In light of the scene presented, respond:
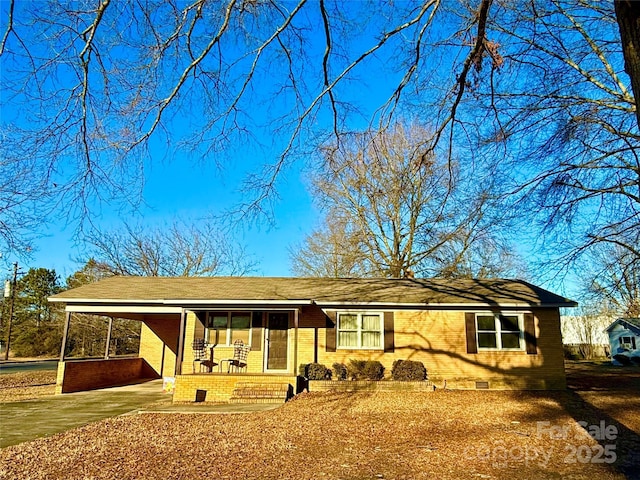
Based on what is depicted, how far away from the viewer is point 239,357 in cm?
1398

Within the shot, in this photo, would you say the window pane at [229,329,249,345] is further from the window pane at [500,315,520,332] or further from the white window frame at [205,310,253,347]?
the window pane at [500,315,520,332]

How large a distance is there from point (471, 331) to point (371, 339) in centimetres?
332

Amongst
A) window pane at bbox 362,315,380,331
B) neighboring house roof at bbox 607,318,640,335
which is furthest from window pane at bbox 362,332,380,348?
neighboring house roof at bbox 607,318,640,335

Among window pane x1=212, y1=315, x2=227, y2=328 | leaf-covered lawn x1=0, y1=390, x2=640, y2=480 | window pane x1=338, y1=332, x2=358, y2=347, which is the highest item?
window pane x1=212, y1=315, x2=227, y2=328

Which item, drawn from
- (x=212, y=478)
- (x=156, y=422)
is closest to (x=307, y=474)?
(x=212, y=478)

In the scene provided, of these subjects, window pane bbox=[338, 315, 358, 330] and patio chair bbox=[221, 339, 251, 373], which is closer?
patio chair bbox=[221, 339, 251, 373]

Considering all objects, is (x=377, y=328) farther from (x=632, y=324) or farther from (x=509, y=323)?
(x=632, y=324)

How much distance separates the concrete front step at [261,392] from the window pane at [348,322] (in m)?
2.92

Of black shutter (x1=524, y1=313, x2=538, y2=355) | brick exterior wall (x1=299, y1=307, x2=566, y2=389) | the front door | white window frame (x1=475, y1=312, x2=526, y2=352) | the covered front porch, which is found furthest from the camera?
the front door

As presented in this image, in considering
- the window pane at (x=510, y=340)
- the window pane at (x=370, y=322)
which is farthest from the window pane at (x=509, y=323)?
the window pane at (x=370, y=322)

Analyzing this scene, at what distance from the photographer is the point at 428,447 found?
6.84m

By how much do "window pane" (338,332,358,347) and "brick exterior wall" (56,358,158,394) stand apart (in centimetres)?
881

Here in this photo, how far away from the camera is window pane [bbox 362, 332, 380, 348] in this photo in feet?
46.6

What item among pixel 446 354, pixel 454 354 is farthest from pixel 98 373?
pixel 454 354
